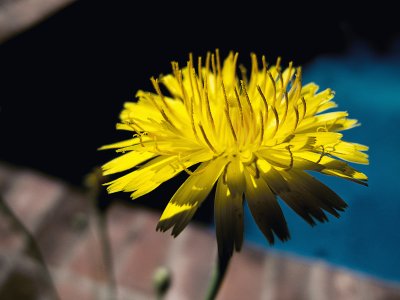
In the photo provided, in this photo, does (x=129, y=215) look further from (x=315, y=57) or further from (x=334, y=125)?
(x=315, y=57)

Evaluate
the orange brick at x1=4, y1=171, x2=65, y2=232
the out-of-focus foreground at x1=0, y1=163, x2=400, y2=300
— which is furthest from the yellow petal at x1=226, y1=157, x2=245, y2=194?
the orange brick at x1=4, y1=171, x2=65, y2=232

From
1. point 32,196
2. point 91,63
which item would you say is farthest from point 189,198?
point 91,63

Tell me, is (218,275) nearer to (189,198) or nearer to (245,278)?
(189,198)

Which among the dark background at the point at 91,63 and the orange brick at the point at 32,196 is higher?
the dark background at the point at 91,63

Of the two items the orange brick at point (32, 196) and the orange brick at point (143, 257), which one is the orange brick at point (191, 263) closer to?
the orange brick at point (143, 257)

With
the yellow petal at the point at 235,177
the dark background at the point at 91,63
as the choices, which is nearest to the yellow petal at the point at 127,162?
the yellow petal at the point at 235,177

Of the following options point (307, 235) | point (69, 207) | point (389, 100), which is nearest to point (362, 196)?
point (307, 235)
